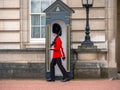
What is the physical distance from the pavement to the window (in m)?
2.26

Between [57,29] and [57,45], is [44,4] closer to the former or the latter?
[57,29]

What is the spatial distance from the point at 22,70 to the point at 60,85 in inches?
98.7

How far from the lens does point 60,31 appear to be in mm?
17625

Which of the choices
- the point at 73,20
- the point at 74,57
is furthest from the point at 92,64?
the point at 73,20

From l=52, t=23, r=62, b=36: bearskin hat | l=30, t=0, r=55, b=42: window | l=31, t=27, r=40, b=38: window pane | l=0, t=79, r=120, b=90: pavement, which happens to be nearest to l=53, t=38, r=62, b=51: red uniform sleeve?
l=52, t=23, r=62, b=36: bearskin hat

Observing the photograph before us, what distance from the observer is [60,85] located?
16266 millimetres

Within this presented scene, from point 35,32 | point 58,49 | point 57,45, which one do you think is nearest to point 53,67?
point 58,49

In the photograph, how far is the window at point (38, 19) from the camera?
750 inches

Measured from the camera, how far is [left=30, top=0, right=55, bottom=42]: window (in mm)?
19062

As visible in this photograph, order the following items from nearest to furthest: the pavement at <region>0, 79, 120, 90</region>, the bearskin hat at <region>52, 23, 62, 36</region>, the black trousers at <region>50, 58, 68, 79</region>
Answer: the pavement at <region>0, 79, 120, 90</region>
the black trousers at <region>50, 58, 68, 79</region>
the bearskin hat at <region>52, 23, 62, 36</region>

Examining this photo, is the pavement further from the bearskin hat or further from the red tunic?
the bearskin hat

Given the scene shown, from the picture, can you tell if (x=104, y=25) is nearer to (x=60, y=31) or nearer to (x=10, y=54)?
(x=60, y=31)

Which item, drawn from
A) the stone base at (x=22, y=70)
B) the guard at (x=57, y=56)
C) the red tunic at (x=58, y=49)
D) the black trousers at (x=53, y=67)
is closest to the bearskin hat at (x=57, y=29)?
the guard at (x=57, y=56)

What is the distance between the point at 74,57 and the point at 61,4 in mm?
1937
